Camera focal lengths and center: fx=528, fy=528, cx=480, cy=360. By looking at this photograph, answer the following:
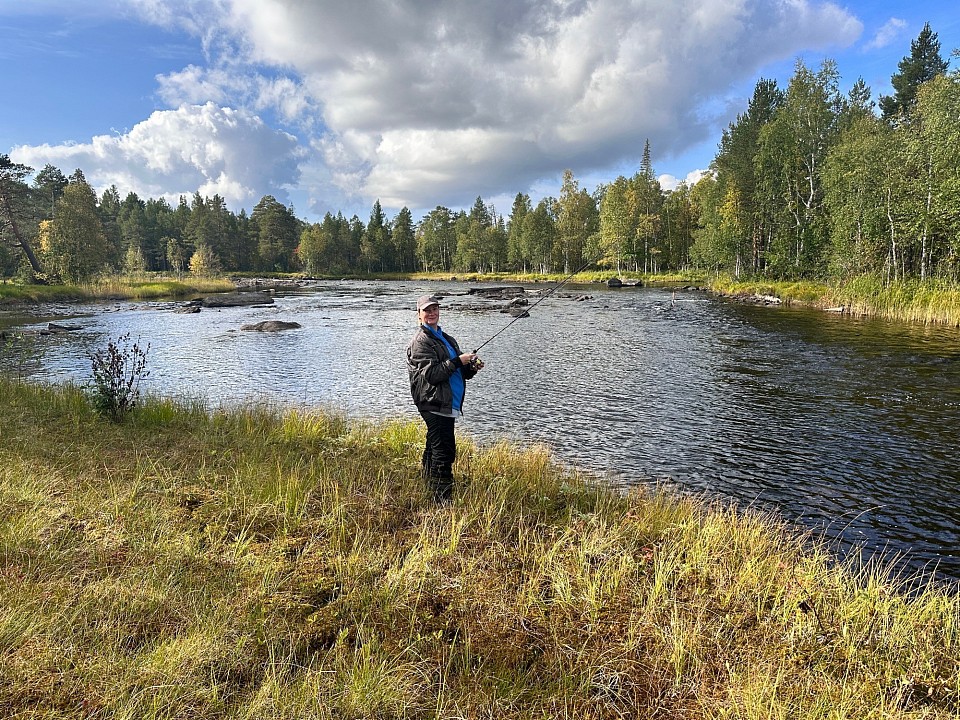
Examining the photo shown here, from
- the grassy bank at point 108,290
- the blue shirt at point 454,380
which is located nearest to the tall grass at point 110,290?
the grassy bank at point 108,290

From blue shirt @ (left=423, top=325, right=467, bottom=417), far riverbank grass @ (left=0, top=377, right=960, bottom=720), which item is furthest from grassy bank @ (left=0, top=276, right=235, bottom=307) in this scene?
blue shirt @ (left=423, top=325, right=467, bottom=417)

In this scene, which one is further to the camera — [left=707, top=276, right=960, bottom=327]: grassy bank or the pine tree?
the pine tree

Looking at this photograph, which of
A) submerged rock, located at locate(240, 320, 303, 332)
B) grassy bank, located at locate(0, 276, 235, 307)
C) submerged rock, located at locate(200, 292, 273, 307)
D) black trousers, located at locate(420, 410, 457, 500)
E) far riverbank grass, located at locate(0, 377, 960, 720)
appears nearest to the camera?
far riverbank grass, located at locate(0, 377, 960, 720)

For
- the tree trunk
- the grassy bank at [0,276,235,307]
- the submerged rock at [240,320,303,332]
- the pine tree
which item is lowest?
the submerged rock at [240,320,303,332]

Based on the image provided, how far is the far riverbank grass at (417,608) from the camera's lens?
3611 millimetres

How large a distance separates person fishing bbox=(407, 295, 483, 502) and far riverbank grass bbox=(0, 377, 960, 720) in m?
0.50

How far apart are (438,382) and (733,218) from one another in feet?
189

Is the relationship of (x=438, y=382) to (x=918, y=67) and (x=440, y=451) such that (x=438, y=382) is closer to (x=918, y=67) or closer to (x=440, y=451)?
(x=440, y=451)

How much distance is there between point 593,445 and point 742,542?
5781 millimetres

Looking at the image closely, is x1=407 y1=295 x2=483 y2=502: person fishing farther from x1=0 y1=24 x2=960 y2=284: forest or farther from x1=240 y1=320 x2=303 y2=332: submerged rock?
x1=240 y1=320 x2=303 y2=332: submerged rock

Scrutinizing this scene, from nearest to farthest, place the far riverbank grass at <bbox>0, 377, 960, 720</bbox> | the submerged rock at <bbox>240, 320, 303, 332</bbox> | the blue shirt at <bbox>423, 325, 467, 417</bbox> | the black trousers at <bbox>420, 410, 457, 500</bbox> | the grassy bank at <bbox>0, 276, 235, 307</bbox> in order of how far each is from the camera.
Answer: the far riverbank grass at <bbox>0, 377, 960, 720</bbox>, the blue shirt at <bbox>423, 325, 467, 417</bbox>, the black trousers at <bbox>420, 410, 457, 500</bbox>, the submerged rock at <bbox>240, 320, 303, 332</bbox>, the grassy bank at <bbox>0, 276, 235, 307</bbox>

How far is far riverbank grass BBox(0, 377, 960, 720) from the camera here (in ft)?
11.8

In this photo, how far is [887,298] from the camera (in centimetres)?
3244

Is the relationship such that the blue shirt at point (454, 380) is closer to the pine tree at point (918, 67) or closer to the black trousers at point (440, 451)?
the black trousers at point (440, 451)
